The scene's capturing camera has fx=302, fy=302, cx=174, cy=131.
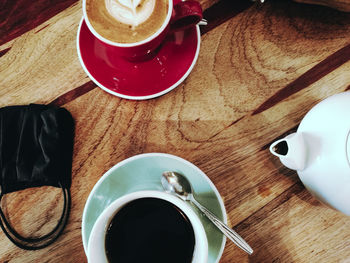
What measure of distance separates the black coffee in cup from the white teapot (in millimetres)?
215

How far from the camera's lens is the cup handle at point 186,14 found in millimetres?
538

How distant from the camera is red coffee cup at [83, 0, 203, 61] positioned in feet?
1.73

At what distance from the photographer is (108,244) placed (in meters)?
0.52

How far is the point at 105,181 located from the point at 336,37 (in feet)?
1.86

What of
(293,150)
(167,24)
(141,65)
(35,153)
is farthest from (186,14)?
(35,153)

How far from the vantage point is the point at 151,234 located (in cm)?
57

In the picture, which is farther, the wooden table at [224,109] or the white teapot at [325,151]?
the wooden table at [224,109]

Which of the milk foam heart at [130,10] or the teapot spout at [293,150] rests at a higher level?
the milk foam heart at [130,10]

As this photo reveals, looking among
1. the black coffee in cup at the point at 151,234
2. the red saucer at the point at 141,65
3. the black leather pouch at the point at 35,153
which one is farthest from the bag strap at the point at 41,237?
the red saucer at the point at 141,65

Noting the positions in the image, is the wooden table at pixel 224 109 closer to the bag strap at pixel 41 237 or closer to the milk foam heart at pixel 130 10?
the bag strap at pixel 41 237

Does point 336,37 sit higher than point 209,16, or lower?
lower

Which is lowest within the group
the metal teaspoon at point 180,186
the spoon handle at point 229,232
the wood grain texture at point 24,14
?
the spoon handle at point 229,232

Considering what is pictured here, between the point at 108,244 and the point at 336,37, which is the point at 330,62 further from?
the point at 108,244

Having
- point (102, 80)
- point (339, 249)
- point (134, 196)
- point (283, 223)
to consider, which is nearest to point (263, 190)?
point (283, 223)
